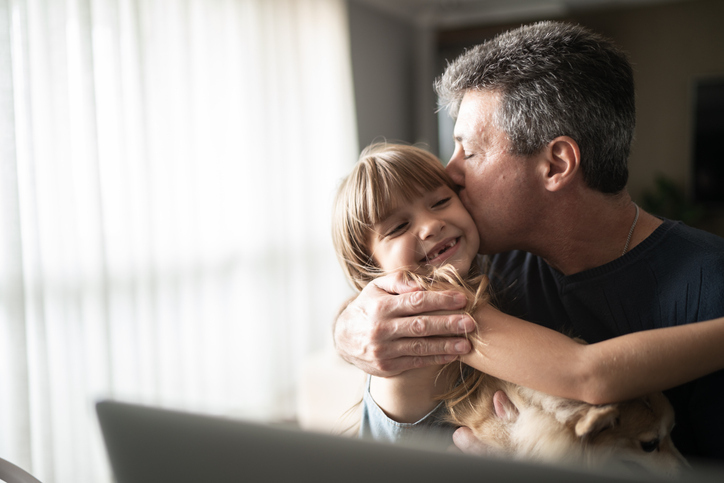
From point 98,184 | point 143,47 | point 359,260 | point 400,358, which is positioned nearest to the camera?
point 400,358

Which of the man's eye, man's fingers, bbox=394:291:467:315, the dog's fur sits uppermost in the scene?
the man's eye

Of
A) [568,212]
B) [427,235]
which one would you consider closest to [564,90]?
[568,212]

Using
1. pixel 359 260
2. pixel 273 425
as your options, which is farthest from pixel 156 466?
pixel 359 260

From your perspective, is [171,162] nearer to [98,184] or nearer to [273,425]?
[98,184]

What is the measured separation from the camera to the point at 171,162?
2646mm

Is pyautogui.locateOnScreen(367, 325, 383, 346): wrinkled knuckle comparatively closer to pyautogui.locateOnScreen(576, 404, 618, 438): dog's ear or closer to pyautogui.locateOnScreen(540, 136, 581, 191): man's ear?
pyautogui.locateOnScreen(576, 404, 618, 438): dog's ear

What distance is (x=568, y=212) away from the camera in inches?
49.6

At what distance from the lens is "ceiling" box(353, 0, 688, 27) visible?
16.2 ft

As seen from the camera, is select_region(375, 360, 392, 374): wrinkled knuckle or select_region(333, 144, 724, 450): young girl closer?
select_region(333, 144, 724, 450): young girl

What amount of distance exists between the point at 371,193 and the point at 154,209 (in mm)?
1682

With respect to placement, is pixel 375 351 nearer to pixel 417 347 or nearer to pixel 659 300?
pixel 417 347

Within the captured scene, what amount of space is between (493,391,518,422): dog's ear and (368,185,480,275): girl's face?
1.00 ft

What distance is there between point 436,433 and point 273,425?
0.63 meters

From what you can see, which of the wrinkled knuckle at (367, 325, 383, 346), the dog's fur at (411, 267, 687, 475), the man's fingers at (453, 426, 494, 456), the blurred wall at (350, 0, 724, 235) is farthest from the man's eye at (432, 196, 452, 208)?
the blurred wall at (350, 0, 724, 235)
